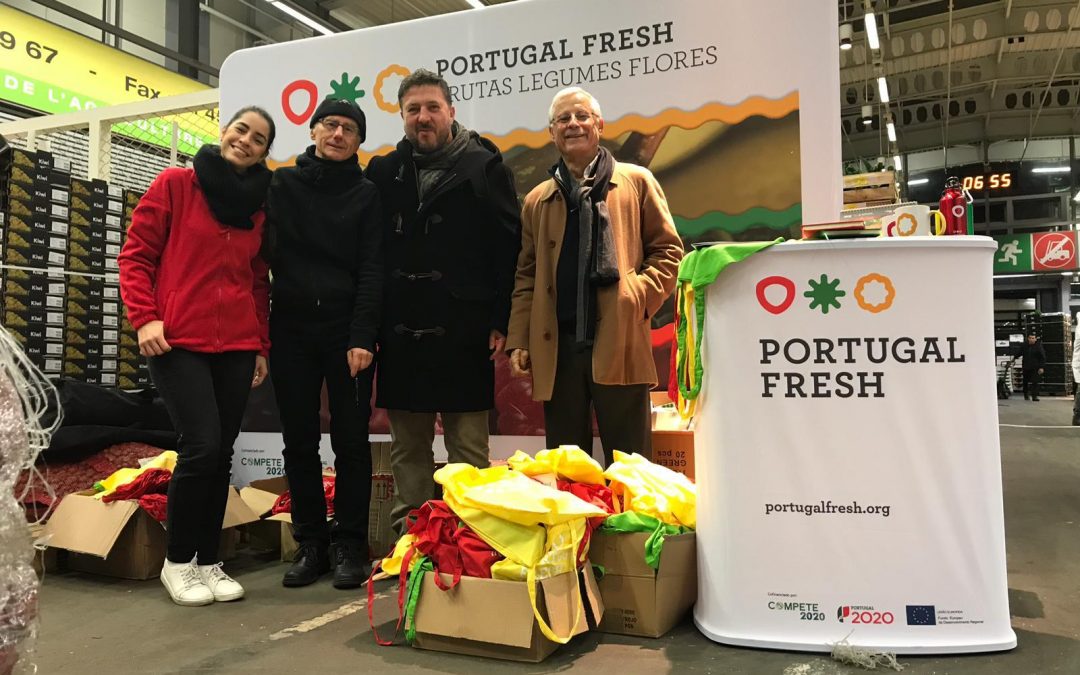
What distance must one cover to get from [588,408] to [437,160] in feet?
3.12

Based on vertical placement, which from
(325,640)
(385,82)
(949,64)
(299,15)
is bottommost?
(325,640)

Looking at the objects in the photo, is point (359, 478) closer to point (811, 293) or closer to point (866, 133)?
point (811, 293)

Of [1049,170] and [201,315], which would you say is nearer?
[201,315]

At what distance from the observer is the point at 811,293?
1.84m

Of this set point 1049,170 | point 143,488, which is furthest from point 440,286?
point 1049,170

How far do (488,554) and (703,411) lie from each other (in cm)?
63

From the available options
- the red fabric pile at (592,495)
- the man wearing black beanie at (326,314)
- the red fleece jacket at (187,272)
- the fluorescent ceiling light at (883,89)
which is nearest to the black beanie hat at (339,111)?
the man wearing black beanie at (326,314)

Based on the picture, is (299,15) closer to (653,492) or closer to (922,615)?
(653,492)

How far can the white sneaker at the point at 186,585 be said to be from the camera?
2328mm

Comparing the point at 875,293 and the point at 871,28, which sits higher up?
the point at 871,28

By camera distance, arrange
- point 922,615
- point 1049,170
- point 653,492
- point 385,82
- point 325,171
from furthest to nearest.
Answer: point 1049,170 → point 385,82 → point 325,171 → point 653,492 → point 922,615

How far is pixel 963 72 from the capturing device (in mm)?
14047

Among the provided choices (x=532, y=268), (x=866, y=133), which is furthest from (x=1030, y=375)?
(x=532, y=268)

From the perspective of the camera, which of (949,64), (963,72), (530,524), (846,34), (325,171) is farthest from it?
(963,72)
